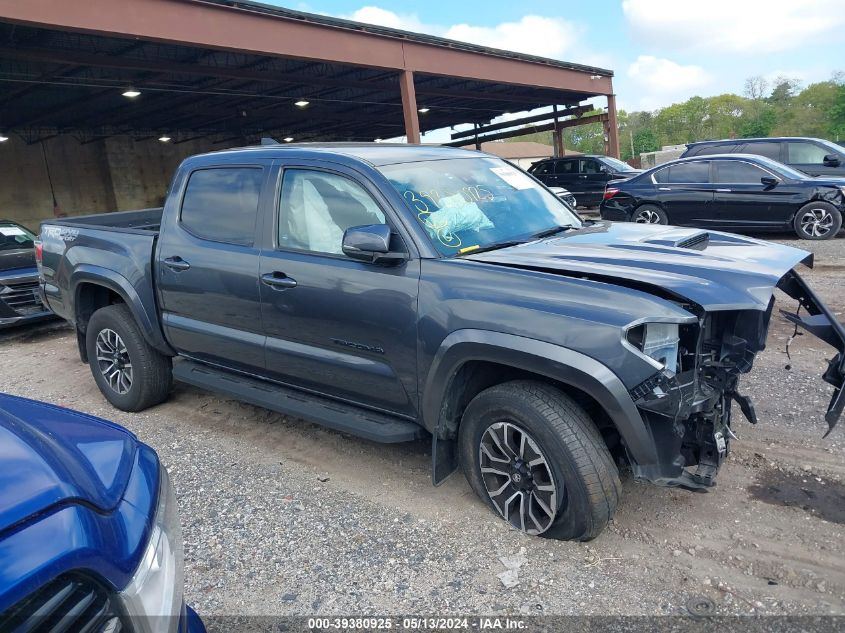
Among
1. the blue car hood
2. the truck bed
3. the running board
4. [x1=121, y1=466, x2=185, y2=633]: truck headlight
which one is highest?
the truck bed

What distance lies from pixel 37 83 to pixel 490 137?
20.0 meters

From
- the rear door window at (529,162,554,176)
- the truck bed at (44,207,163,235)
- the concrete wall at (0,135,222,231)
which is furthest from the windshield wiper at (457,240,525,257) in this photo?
the concrete wall at (0,135,222,231)

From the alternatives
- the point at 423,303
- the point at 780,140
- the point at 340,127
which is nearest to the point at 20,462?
the point at 423,303

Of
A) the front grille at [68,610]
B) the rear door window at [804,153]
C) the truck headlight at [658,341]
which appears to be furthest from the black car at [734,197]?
the front grille at [68,610]

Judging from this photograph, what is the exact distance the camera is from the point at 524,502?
2977 millimetres

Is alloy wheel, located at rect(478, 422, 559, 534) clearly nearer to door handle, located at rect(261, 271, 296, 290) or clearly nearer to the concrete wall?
door handle, located at rect(261, 271, 296, 290)

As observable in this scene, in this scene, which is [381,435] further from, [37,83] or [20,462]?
[37,83]

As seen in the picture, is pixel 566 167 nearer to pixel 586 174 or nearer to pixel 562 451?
pixel 586 174

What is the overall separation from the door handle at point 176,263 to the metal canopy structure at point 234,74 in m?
6.59

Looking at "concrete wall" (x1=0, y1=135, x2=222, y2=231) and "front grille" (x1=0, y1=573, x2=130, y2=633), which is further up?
"concrete wall" (x1=0, y1=135, x2=222, y2=231)

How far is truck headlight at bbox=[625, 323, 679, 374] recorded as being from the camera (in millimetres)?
2594

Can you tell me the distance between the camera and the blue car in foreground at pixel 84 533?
1274 mm

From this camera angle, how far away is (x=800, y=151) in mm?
12141

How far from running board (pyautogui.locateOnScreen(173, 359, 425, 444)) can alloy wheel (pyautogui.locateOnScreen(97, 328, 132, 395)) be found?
0.56 metres
